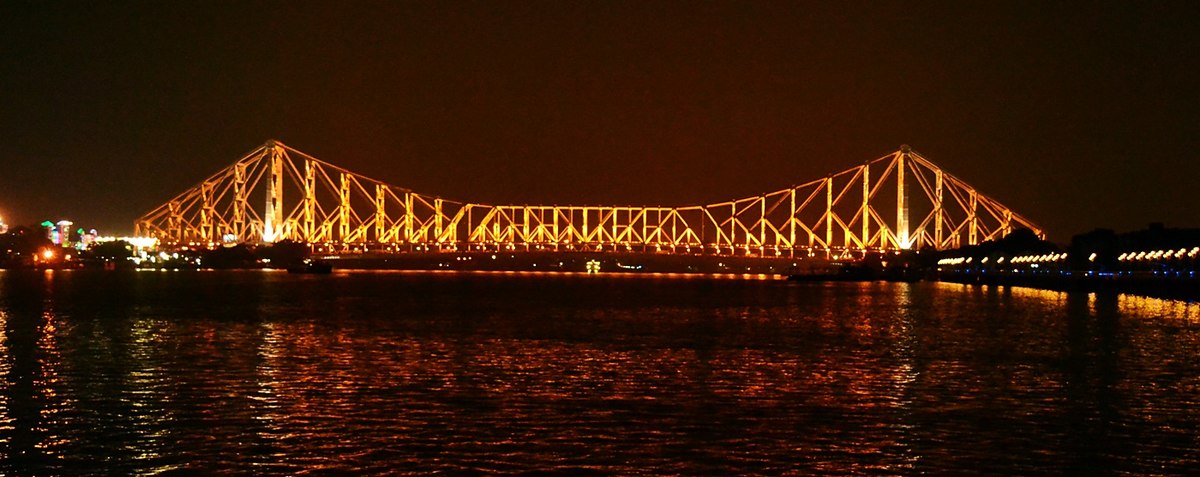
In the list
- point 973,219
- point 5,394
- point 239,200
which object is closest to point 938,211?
point 973,219

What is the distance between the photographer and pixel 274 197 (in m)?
130

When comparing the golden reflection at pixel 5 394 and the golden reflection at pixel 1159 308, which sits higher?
the golden reflection at pixel 1159 308

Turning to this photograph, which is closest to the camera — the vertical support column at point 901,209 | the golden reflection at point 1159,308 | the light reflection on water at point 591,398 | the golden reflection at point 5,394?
the light reflection on water at point 591,398

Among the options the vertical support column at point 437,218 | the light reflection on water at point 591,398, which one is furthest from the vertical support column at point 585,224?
the light reflection on water at point 591,398

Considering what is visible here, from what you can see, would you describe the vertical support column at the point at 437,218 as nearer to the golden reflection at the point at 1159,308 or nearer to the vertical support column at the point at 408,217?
the vertical support column at the point at 408,217

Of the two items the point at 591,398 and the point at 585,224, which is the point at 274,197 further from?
the point at 591,398

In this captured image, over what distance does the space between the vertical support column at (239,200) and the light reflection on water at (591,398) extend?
326 feet

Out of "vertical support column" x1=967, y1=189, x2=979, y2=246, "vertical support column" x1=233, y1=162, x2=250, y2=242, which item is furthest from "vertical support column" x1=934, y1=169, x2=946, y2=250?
"vertical support column" x1=233, y1=162, x2=250, y2=242

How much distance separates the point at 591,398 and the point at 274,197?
376 feet

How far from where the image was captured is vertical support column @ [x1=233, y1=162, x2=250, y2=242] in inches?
5325

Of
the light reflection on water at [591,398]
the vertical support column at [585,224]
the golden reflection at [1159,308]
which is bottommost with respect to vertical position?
the light reflection on water at [591,398]

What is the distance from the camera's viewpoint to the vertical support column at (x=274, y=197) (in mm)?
126750

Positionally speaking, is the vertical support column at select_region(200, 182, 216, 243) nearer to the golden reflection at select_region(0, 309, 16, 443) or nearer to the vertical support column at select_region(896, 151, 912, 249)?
the vertical support column at select_region(896, 151, 912, 249)

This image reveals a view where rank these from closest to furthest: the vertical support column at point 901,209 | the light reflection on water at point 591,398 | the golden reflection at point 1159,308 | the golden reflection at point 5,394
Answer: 1. the light reflection on water at point 591,398
2. the golden reflection at point 5,394
3. the golden reflection at point 1159,308
4. the vertical support column at point 901,209
